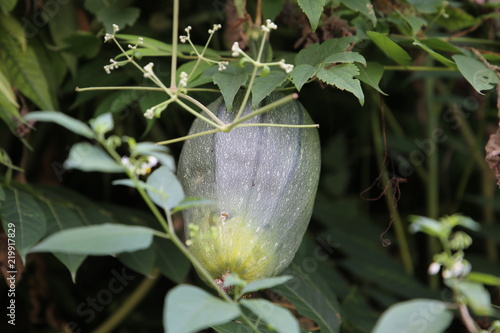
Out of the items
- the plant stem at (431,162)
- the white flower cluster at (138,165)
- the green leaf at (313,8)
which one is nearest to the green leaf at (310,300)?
the green leaf at (313,8)

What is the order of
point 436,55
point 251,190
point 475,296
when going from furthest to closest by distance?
point 436,55
point 251,190
point 475,296

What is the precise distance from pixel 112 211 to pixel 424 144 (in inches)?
41.5

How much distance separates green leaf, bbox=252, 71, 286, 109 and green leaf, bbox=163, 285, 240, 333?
396mm

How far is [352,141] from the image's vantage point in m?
2.32

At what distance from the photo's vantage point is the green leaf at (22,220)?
1.05 m

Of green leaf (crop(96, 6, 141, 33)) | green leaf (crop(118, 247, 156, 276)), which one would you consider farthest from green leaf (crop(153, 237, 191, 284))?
green leaf (crop(96, 6, 141, 33))

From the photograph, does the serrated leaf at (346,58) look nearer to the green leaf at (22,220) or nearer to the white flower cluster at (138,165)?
the white flower cluster at (138,165)

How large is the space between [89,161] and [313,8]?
563 millimetres

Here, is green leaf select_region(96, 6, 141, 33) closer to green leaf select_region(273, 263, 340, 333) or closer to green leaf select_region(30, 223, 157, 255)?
green leaf select_region(273, 263, 340, 333)

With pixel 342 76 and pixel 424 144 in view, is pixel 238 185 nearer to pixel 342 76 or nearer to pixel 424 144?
pixel 342 76

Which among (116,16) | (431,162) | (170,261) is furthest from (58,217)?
(431,162)

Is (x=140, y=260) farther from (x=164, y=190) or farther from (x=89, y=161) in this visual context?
(x=89, y=161)

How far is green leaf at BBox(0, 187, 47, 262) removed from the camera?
1050 millimetres

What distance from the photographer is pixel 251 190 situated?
92 centimetres
